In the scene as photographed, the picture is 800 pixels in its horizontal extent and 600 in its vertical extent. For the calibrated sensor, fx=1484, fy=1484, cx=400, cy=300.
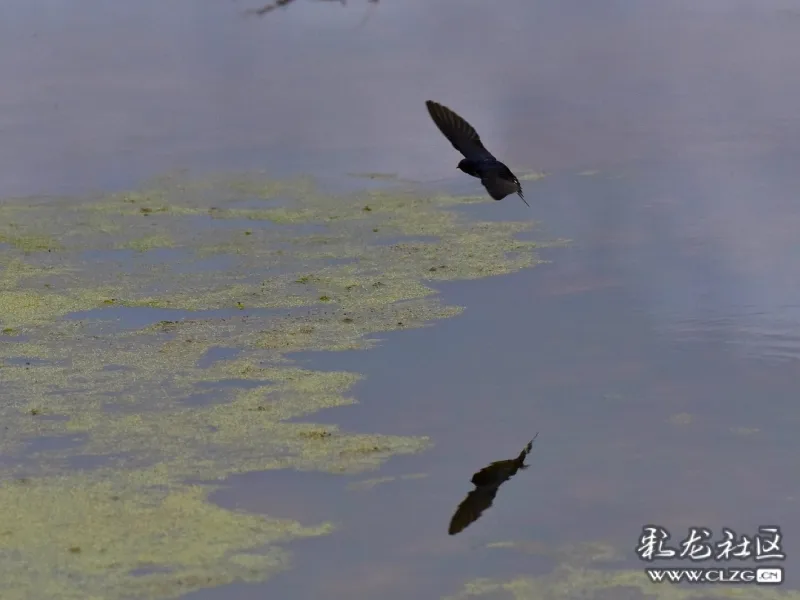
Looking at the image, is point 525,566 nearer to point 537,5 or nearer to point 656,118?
point 656,118

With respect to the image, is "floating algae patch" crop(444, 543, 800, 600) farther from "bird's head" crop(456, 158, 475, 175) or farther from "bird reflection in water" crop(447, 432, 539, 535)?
"bird's head" crop(456, 158, 475, 175)

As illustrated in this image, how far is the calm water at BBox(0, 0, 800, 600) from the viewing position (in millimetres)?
3229

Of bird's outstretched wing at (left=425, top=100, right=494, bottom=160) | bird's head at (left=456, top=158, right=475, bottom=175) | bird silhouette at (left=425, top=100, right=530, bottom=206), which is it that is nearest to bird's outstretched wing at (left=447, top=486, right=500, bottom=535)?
bird silhouette at (left=425, top=100, right=530, bottom=206)

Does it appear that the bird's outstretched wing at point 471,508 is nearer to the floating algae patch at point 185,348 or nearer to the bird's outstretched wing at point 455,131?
the floating algae patch at point 185,348

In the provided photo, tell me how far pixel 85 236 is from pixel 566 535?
3.18 meters

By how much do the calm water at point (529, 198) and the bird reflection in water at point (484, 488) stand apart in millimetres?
29

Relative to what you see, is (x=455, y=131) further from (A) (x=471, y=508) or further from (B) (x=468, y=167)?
(A) (x=471, y=508)

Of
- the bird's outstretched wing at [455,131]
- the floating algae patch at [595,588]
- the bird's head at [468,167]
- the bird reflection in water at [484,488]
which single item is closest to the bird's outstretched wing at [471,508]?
the bird reflection in water at [484,488]

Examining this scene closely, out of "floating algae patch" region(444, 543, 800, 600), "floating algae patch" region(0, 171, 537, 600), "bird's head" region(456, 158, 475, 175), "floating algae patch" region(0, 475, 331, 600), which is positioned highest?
"bird's head" region(456, 158, 475, 175)

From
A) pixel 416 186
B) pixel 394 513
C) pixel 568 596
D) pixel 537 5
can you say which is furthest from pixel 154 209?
pixel 537 5

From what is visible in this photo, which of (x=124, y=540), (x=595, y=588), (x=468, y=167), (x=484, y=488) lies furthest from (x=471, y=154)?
(x=595, y=588)

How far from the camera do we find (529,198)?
588 cm

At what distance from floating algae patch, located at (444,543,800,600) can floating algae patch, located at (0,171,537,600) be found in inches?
17.4

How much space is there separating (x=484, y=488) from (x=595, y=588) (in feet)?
1.64
